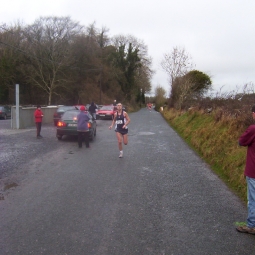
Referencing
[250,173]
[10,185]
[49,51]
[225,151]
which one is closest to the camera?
[250,173]

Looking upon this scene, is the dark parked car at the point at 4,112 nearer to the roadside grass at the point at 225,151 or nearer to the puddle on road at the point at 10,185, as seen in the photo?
the roadside grass at the point at 225,151

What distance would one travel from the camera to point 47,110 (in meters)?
25.6

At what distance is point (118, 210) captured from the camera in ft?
17.0

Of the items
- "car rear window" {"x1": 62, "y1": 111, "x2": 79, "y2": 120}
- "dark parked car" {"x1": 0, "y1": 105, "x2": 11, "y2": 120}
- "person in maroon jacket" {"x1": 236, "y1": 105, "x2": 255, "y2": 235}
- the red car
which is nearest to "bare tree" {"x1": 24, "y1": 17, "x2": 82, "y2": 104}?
"dark parked car" {"x1": 0, "y1": 105, "x2": 11, "y2": 120}

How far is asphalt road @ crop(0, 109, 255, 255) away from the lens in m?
3.93

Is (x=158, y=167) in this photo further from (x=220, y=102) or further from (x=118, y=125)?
(x=220, y=102)

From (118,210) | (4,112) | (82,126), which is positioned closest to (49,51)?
(4,112)

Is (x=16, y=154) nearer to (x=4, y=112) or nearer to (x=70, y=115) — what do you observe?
(x=70, y=115)

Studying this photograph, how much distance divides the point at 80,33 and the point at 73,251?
160 feet

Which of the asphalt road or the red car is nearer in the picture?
the asphalt road

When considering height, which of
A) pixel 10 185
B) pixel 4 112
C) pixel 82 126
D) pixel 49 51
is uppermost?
pixel 49 51

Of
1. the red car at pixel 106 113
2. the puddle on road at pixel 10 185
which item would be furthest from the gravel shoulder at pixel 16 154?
the red car at pixel 106 113

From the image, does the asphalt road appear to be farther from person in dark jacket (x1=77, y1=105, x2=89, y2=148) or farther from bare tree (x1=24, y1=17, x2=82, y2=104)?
bare tree (x1=24, y1=17, x2=82, y2=104)

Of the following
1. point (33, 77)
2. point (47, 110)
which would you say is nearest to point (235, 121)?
point (47, 110)
